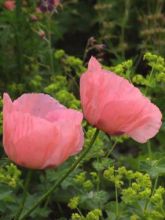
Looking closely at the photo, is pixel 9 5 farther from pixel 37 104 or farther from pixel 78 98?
pixel 37 104

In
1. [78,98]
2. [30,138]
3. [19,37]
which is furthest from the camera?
[78,98]

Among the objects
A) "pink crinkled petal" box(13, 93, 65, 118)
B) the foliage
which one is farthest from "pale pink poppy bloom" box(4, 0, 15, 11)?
"pink crinkled petal" box(13, 93, 65, 118)

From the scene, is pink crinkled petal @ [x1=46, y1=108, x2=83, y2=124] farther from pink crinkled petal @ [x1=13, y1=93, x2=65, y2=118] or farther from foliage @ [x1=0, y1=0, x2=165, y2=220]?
foliage @ [x1=0, y1=0, x2=165, y2=220]

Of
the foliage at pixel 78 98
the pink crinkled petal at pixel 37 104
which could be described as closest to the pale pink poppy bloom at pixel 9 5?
the foliage at pixel 78 98

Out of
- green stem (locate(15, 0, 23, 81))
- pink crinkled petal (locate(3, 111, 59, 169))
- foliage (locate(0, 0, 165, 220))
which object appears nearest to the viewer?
pink crinkled petal (locate(3, 111, 59, 169))

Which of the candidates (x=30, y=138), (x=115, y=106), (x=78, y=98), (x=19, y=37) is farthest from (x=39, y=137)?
(x=78, y=98)

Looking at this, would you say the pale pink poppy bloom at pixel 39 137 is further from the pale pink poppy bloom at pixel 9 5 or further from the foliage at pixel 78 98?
the pale pink poppy bloom at pixel 9 5
